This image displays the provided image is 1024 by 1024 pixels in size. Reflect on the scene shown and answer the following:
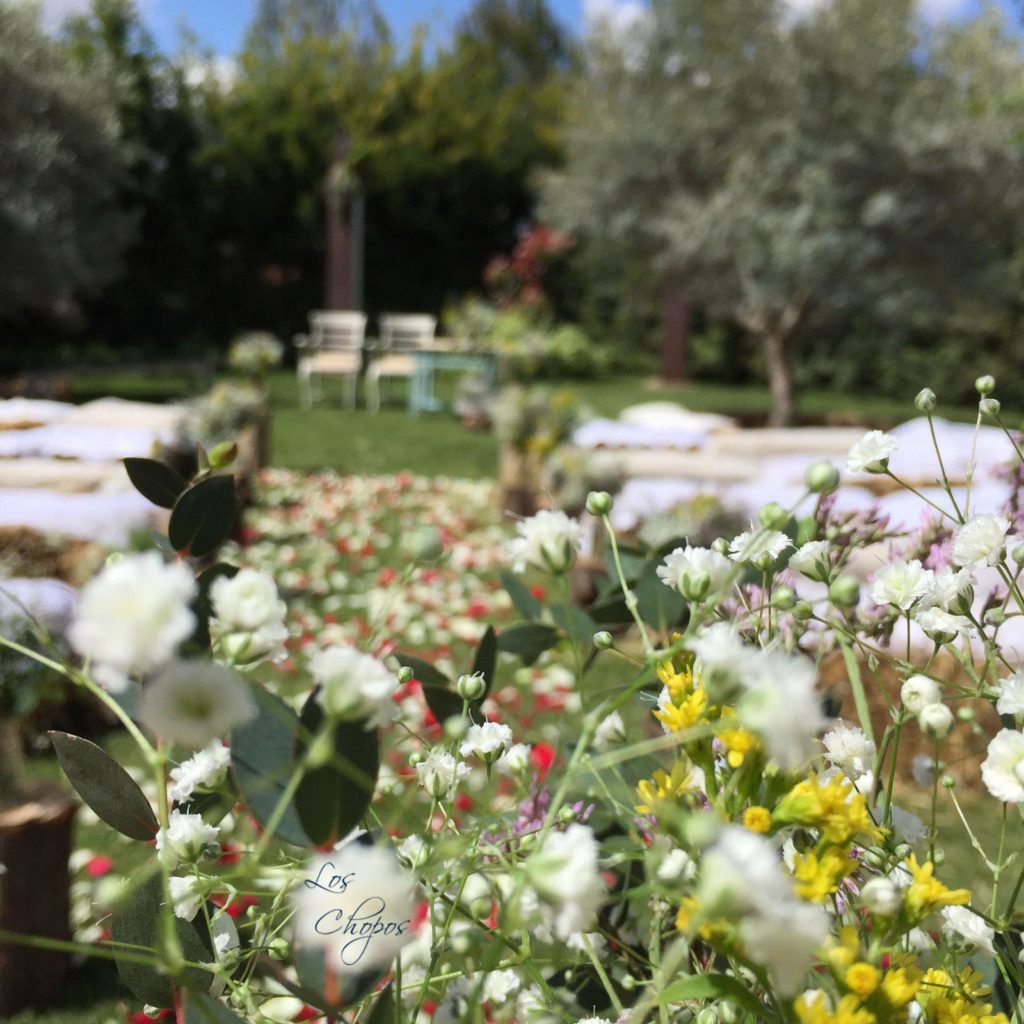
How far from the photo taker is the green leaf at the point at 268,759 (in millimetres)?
393

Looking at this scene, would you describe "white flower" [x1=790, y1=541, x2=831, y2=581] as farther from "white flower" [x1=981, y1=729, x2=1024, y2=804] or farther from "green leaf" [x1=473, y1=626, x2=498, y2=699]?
"green leaf" [x1=473, y1=626, x2=498, y2=699]

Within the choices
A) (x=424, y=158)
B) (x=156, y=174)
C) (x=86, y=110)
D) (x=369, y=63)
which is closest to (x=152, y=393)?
(x=86, y=110)

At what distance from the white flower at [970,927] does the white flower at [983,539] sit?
0.20m

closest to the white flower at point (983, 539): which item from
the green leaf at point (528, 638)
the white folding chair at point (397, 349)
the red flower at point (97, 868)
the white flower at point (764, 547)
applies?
the white flower at point (764, 547)

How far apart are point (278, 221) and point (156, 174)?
1719mm

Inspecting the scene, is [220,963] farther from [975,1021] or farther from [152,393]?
[152,393]

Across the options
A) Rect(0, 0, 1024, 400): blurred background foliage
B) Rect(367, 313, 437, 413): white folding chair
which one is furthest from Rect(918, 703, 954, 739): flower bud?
Rect(367, 313, 437, 413): white folding chair

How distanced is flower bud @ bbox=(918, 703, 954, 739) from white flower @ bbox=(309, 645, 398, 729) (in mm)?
333

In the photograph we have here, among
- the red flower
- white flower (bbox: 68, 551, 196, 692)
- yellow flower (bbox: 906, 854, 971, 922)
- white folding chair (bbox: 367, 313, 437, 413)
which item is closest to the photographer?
white flower (bbox: 68, 551, 196, 692)

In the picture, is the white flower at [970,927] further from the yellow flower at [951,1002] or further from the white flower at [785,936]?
the white flower at [785,936]

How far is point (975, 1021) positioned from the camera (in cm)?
44

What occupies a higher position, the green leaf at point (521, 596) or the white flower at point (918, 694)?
the white flower at point (918, 694)

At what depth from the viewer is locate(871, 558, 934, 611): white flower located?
0.56m

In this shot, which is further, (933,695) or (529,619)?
(529,619)
